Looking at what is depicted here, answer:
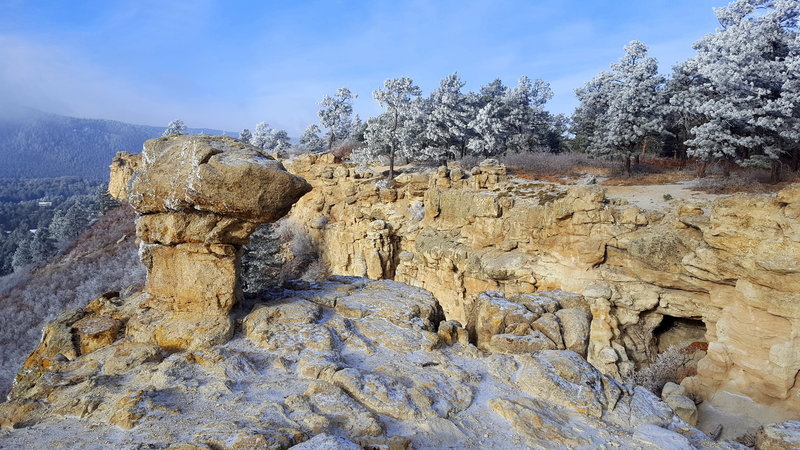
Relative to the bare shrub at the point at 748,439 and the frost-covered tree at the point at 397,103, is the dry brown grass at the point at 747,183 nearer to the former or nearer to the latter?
the bare shrub at the point at 748,439

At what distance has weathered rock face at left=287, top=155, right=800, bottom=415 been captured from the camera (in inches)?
428

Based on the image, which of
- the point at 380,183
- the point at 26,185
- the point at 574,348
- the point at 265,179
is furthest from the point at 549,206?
the point at 26,185

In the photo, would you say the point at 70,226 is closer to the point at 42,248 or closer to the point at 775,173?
the point at 42,248

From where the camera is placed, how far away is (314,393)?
5.28 meters

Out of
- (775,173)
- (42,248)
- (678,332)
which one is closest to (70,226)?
(42,248)

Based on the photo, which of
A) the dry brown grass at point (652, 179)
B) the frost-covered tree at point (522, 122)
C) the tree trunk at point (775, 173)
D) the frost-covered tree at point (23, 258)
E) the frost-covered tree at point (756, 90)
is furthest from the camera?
the frost-covered tree at point (23, 258)

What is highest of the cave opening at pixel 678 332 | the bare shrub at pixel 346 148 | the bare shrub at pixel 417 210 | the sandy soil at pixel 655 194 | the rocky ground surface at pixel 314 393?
the bare shrub at pixel 346 148

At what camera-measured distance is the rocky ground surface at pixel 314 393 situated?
4.43m

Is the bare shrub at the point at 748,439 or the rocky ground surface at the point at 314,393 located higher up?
the rocky ground surface at the point at 314,393

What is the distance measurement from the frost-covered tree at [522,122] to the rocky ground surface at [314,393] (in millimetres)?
27560

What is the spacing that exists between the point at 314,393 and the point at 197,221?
3.61 m

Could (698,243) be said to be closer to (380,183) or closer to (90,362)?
(90,362)

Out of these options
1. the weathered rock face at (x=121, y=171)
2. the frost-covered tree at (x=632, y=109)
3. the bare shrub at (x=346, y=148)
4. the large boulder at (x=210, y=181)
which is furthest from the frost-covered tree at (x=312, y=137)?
the large boulder at (x=210, y=181)

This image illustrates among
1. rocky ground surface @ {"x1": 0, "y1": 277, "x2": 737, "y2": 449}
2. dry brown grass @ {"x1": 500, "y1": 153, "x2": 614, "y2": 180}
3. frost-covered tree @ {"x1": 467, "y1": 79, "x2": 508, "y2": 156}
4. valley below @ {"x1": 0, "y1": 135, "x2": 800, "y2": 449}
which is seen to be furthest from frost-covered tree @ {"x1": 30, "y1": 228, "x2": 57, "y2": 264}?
rocky ground surface @ {"x1": 0, "y1": 277, "x2": 737, "y2": 449}
